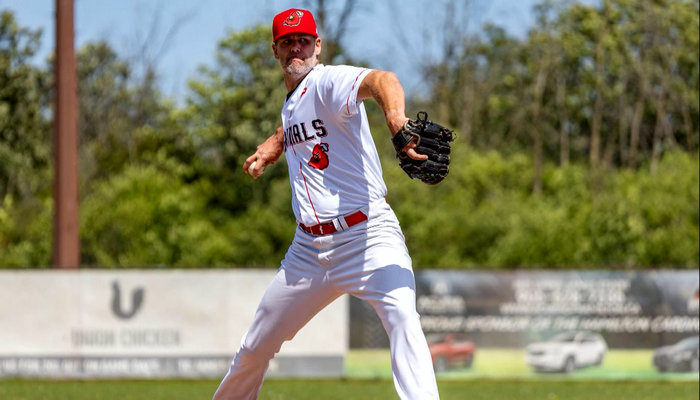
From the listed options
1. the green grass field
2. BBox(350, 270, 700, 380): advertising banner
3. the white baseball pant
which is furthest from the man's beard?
BBox(350, 270, 700, 380): advertising banner

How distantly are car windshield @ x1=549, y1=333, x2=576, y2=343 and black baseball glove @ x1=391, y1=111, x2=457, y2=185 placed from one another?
28.6 feet

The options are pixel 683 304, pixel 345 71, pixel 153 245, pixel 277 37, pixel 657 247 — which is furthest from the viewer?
pixel 153 245

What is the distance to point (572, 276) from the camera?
41.1 ft

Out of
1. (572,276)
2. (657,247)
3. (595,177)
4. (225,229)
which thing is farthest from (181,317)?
(595,177)

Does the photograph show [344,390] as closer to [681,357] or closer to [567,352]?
[567,352]

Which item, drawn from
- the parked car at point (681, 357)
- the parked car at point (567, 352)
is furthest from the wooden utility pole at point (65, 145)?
the parked car at point (681, 357)

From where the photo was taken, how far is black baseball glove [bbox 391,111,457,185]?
395 cm

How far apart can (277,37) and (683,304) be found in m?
9.14

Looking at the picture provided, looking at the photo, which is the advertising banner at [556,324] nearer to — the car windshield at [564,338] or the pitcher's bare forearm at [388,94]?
the car windshield at [564,338]

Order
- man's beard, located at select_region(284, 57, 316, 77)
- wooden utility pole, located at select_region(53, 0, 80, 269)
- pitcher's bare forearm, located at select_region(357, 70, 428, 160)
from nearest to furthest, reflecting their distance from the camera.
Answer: pitcher's bare forearm, located at select_region(357, 70, 428, 160) → man's beard, located at select_region(284, 57, 316, 77) → wooden utility pole, located at select_region(53, 0, 80, 269)

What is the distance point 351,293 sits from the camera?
469 cm

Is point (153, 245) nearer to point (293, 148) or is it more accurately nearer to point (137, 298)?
point (137, 298)

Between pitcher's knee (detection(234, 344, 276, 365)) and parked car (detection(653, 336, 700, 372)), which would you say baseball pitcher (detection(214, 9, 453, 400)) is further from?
parked car (detection(653, 336, 700, 372))

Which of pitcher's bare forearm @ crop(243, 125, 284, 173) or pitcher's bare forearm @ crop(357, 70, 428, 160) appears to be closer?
pitcher's bare forearm @ crop(357, 70, 428, 160)
